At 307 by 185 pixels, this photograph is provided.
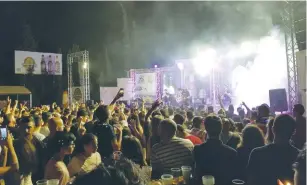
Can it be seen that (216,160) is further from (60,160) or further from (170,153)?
(60,160)

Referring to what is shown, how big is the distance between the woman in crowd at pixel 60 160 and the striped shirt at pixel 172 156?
1.04 m

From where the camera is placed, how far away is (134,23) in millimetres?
25516

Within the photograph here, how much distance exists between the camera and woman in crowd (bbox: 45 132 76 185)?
9.04ft

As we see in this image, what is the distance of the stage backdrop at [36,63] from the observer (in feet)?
60.2

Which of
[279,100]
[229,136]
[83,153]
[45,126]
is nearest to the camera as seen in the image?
[83,153]

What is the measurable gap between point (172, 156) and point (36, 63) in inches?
718

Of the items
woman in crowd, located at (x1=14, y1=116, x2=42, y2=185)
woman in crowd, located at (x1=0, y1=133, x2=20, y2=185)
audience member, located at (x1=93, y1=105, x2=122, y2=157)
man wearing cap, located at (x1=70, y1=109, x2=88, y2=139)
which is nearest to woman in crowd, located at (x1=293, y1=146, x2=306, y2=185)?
audience member, located at (x1=93, y1=105, x2=122, y2=157)

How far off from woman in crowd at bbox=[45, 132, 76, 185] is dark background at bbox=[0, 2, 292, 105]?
15.7 meters

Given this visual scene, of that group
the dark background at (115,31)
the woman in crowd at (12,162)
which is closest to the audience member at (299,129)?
the woman in crowd at (12,162)

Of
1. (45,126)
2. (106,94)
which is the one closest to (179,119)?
(45,126)

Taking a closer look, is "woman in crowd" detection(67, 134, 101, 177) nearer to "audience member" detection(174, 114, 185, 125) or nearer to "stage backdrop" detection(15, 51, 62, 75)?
"audience member" detection(174, 114, 185, 125)

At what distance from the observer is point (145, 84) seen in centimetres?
1961

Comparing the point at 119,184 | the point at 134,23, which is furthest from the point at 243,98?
the point at 119,184

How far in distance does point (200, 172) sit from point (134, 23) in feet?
78.2
